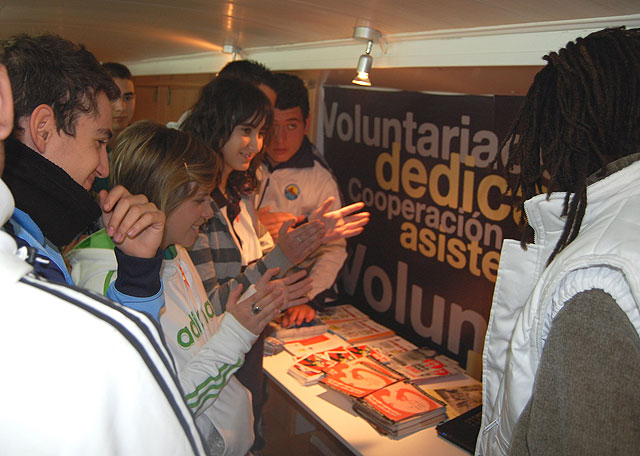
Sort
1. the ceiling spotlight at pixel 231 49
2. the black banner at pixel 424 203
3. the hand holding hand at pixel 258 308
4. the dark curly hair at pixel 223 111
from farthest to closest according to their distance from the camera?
the ceiling spotlight at pixel 231 49 < the black banner at pixel 424 203 < the dark curly hair at pixel 223 111 < the hand holding hand at pixel 258 308

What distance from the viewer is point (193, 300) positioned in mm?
1546

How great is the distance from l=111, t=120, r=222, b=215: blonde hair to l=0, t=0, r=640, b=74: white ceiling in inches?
19.8

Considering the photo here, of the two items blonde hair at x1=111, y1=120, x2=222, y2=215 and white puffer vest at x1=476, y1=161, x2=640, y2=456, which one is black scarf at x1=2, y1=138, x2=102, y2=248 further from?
white puffer vest at x1=476, y1=161, x2=640, y2=456

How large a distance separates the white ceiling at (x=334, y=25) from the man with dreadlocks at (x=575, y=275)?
29 cm

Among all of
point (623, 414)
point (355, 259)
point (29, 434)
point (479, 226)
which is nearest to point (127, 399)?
point (29, 434)

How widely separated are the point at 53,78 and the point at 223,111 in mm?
1042

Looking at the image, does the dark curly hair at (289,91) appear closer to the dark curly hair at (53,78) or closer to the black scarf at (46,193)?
the dark curly hair at (53,78)

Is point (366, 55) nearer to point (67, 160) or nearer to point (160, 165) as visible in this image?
point (160, 165)

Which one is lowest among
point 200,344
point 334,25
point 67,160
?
point 200,344

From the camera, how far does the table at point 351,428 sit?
5.79ft

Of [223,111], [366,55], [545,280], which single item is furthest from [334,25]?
[545,280]

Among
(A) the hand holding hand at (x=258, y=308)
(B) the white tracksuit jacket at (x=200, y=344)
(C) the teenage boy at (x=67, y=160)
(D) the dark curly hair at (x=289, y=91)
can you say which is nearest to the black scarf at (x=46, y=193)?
(C) the teenage boy at (x=67, y=160)

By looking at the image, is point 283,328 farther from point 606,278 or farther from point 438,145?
point 606,278

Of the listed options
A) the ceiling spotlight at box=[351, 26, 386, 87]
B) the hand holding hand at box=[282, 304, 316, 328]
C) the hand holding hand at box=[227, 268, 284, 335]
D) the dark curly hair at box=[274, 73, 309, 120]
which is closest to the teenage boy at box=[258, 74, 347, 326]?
the dark curly hair at box=[274, 73, 309, 120]
